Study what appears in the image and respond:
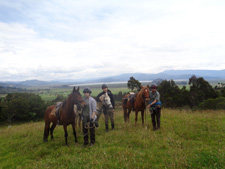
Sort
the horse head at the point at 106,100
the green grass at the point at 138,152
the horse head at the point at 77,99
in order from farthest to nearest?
the horse head at the point at 106,100, the horse head at the point at 77,99, the green grass at the point at 138,152

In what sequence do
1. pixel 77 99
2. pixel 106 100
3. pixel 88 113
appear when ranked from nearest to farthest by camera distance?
1. pixel 77 99
2. pixel 88 113
3. pixel 106 100

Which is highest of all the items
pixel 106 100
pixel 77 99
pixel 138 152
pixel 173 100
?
pixel 77 99

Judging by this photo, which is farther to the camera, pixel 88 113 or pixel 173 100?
pixel 173 100

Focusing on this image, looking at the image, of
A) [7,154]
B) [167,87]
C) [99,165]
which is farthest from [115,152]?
[167,87]

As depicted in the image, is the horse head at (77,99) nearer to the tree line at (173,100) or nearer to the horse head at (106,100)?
the horse head at (106,100)

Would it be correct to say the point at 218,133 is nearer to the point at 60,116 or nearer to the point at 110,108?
the point at 110,108

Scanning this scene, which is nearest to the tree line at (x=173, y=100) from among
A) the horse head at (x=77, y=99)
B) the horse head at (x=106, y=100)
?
the horse head at (x=106, y=100)

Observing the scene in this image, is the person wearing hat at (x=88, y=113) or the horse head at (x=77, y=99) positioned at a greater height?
the horse head at (x=77, y=99)

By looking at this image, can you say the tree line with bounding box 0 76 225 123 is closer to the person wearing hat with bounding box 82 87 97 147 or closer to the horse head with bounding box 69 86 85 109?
the person wearing hat with bounding box 82 87 97 147

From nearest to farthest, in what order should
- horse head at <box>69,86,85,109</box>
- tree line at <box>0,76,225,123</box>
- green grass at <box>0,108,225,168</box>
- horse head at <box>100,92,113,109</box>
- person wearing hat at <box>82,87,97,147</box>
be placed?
1. green grass at <box>0,108,225,168</box>
2. horse head at <box>69,86,85,109</box>
3. person wearing hat at <box>82,87,97,147</box>
4. horse head at <box>100,92,113,109</box>
5. tree line at <box>0,76,225,123</box>

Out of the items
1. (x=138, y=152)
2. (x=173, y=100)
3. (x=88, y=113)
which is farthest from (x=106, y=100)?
(x=173, y=100)

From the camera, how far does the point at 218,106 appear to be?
74.1 feet

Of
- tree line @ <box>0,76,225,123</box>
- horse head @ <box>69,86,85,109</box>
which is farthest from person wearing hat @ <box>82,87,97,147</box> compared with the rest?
tree line @ <box>0,76,225,123</box>

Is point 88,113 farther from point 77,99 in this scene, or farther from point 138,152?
point 138,152
